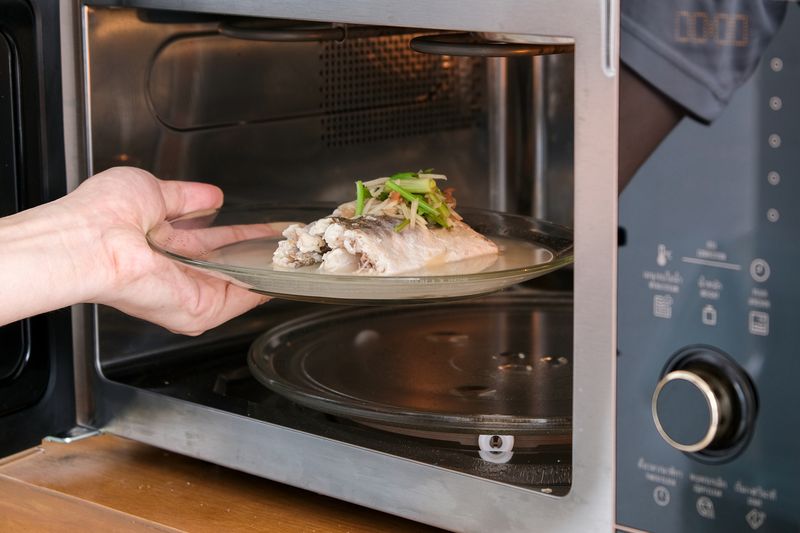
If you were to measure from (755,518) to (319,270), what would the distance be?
39 cm

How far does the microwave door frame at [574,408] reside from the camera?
0.63 m

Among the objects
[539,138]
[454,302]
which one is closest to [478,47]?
[454,302]

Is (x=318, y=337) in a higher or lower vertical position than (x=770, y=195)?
lower

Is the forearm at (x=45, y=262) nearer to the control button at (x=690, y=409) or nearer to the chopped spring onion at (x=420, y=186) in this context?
the chopped spring onion at (x=420, y=186)

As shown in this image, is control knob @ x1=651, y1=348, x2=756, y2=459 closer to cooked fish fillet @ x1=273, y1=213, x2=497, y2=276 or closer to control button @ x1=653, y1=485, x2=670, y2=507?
control button @ x1=653, y1=485, x2=670, y2=507

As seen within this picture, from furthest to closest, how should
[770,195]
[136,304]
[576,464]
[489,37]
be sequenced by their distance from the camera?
[136,304] < [489,37] < [576,464] < [770,195]

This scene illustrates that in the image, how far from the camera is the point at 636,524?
66cm

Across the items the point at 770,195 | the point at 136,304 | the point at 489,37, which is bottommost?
the point at 136,304

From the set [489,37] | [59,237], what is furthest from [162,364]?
[489,37]

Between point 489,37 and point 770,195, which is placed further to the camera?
point 489,37

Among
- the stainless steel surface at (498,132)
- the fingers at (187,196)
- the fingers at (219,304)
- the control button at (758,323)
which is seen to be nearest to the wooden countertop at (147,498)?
the fingers at (219,304)

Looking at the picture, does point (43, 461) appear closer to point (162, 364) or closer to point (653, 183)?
point (162, 364)

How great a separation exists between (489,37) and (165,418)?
43cm

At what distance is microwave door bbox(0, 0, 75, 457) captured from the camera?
3.19 feet
